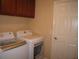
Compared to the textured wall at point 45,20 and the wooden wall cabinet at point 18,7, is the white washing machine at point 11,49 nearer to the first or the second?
the wooden wall cabinet at point 18,7

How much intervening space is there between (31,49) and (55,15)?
4.31 feet

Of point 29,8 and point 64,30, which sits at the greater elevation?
point 29,8

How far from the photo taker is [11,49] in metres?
1.99

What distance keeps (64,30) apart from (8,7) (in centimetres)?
170

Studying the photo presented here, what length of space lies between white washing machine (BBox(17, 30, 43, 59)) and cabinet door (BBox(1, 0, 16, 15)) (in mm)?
694

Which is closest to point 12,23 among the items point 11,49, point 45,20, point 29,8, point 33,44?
point 29,8

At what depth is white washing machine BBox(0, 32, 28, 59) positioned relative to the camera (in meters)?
1.87

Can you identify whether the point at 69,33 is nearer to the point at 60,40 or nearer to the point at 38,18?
the point at 60,40

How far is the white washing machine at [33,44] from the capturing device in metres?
2.55

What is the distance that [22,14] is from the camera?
285 cm

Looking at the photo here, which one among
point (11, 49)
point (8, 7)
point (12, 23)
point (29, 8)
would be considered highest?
point (29, 8)

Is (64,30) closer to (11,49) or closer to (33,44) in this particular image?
(33,44)

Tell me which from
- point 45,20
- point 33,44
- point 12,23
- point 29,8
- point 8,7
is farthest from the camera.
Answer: point 45,20

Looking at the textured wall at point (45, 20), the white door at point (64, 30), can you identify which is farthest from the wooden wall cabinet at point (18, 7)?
the white door at point (64, 30)
